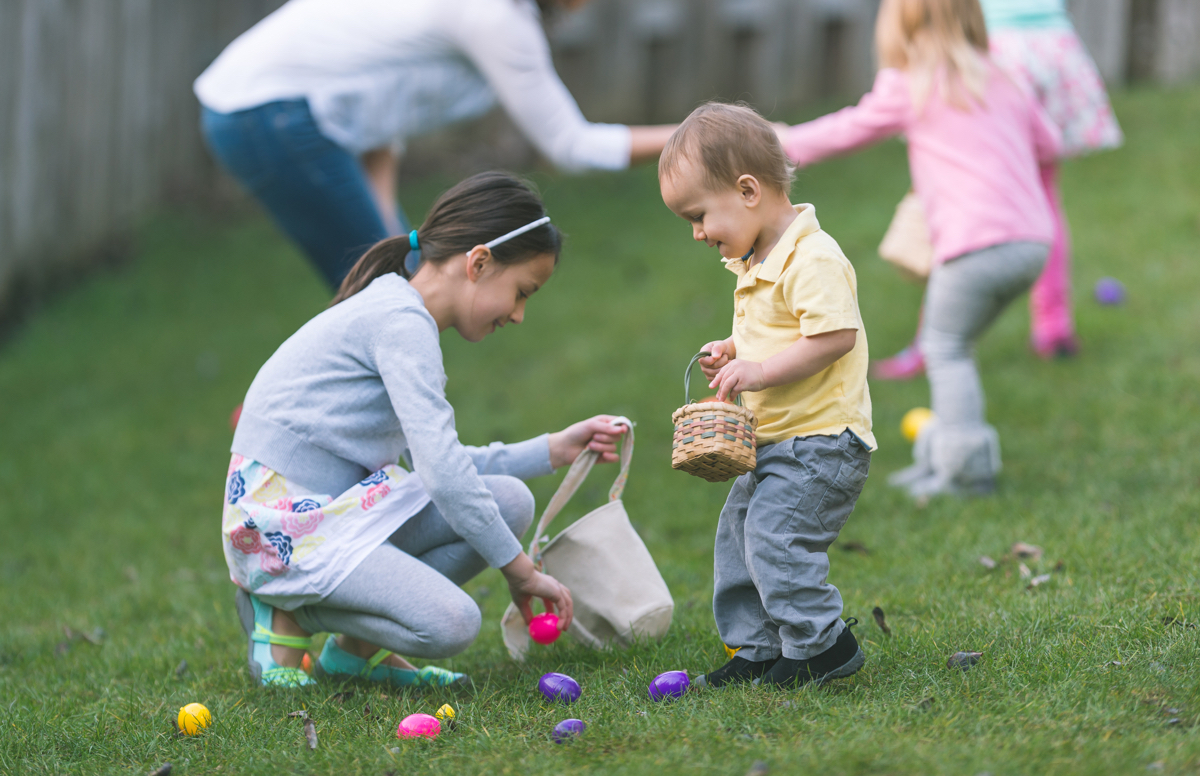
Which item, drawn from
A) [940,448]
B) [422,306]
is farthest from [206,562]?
[940,448]

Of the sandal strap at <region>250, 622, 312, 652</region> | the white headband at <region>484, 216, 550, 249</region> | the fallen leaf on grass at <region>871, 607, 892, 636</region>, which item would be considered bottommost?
the fallen leaf on grass at <region>871, 607, 892, 636</region>

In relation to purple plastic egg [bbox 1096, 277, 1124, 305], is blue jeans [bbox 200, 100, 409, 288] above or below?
above

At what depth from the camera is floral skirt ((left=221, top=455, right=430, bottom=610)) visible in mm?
2904

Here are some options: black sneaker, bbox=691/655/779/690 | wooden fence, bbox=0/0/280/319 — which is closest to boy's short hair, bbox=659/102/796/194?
black sneaker, bbox=691/655/779/690

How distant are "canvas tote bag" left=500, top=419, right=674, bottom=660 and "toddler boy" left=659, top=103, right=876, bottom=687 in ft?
1.76

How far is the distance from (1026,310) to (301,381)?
15.5 feet

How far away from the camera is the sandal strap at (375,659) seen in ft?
10.5

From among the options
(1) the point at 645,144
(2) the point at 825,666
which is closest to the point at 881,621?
(2) the point at 825,666

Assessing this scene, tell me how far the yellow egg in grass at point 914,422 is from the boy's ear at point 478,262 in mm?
2824

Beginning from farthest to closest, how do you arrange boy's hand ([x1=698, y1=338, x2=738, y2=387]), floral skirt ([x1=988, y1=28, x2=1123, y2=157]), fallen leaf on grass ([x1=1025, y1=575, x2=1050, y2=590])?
floral skirt ([x1=988, y1=28, x2=1123, y2=157])
fallen leaf on grass ([x1=1025, y1=575, x2=1050, y2=590])
boy's hand ([x1=698, y1=338, x2=738, y2=387])

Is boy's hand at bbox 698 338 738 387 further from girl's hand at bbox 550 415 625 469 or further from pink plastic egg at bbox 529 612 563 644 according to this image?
pink plastic egg at bbox 529 612 563 644

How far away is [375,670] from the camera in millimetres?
3205

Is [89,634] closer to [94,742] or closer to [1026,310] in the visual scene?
[94,742]

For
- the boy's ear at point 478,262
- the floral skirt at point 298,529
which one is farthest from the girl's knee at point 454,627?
the boy's ear at point 478,262
